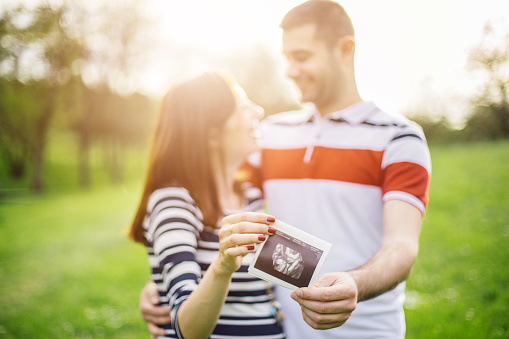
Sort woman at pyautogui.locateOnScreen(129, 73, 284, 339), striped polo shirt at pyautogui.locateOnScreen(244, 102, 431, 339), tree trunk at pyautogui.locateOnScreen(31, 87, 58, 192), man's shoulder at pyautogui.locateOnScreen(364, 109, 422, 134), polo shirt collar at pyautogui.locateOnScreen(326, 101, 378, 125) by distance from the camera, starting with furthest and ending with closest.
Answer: tree trunk at pyautogui.locateOnScreen(31, 87, 58, 192)
polo shirt collar at pyautogui.locateOnScreen(326, 101, 378, 125)
man's shoulder at pyautogui.locateOnScreen(364, 109, 422, 134)
striped polo shirt at pyautogui.locateOnScreen(244, 102, 431, 339)
woman at pyautogui.locateOnScreen(129, 73, 284, 339)

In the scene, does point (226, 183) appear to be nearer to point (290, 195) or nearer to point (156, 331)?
point (290, 195)

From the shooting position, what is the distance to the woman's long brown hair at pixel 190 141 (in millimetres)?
2299

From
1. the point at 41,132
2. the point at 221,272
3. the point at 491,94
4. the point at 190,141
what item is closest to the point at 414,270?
the point at 491,94

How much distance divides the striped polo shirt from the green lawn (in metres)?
2.06

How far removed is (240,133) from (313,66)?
72cm

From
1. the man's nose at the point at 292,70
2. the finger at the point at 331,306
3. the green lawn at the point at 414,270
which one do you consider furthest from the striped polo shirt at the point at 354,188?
the green lawn at the point at 414,270

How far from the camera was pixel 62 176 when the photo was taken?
28969 millimetres

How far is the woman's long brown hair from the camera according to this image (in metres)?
2.30

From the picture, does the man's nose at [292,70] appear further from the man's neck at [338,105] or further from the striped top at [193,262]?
the striped top at [193,262]

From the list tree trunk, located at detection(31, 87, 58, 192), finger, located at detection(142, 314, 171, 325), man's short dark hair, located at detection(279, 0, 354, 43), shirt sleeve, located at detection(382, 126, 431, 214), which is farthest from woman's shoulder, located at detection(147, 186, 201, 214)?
tree trunk, located at detection(31, 87, 58, 192)

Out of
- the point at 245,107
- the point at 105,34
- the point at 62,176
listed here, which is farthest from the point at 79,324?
the point at 62,176

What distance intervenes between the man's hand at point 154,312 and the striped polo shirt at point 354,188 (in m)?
0.75

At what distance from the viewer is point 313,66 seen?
268cm

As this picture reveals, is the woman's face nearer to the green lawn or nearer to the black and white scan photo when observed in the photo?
the black and white scan photo
